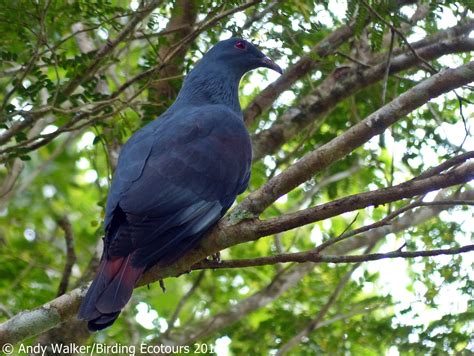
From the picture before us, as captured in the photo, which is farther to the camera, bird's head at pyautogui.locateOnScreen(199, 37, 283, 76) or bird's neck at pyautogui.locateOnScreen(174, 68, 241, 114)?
bird's head at pyautogui.locateOnScreen(199, 37, 283, 76)

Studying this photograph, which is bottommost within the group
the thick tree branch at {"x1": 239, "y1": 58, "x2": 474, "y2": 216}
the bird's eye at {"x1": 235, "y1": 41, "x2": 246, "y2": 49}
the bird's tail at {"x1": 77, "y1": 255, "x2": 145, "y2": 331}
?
the bird's tail at {"x1": 77, "y1": 255, "x2": 145, "y2": 331}

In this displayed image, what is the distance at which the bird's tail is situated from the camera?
13.7ft

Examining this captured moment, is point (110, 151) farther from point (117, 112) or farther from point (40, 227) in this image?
point (40, 227)

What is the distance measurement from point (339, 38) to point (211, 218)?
233cm

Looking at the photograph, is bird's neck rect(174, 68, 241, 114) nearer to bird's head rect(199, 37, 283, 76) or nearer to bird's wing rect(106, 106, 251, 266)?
bird's head rect(199, 37, 283, 76)

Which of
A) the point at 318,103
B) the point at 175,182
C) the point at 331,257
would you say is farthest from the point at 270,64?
the point at 331,257

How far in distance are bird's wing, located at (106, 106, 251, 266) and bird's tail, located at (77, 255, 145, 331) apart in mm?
63

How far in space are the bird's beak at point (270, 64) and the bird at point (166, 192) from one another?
1.91ft

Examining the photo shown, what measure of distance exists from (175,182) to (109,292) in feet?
2.73

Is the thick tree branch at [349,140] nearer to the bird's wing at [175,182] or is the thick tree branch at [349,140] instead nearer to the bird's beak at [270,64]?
the bird's wing at [175,182]

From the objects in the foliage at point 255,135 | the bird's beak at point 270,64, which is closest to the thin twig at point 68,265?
the foliage at point 255,135

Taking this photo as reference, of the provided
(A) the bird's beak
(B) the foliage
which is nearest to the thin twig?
(B) the foliage

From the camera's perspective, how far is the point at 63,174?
29.5ft

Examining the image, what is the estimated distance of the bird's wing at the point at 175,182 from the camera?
4.53 metres
